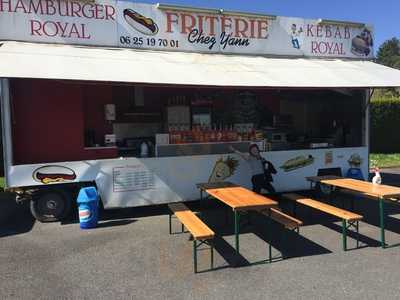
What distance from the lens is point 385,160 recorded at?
48.4 ft

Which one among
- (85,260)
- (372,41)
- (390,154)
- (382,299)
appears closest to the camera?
(382,299)

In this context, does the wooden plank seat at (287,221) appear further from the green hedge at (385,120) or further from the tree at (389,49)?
the tree at (389,49)

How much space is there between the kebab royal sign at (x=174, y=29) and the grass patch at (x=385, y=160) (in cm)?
513

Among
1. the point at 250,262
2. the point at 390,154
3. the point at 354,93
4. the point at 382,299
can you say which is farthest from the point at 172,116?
the point at 390,154

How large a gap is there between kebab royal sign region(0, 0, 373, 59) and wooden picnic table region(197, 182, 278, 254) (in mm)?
3237

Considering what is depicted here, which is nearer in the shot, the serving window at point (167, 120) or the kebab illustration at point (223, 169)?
the serving window at point (167, 120)

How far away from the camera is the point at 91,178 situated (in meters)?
6.96

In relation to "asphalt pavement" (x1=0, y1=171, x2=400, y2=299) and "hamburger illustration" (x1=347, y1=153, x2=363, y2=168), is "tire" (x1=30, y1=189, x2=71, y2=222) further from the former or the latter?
"hamburger illustration" (x1=347, y1=153, x2=363, y2=168)

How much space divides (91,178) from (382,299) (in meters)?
4.72

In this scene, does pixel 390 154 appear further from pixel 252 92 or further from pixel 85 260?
pixel 85 260

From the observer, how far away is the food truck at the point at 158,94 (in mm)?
6672

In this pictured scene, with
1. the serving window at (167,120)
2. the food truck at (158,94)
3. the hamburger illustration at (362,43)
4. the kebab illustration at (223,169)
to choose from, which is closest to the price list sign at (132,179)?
the food truck at (158,94)

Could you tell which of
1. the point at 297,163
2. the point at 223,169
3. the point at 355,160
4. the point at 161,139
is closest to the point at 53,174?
the point at 161,139

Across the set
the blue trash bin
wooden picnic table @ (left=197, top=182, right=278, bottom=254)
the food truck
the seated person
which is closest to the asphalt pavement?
the blue trash bin
